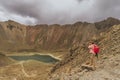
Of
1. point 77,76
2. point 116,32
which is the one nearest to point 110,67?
point 77,76

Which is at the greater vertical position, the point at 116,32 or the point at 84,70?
the point at 116,32

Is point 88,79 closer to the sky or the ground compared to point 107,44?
closer to the ground

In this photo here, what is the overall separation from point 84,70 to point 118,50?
5248mm

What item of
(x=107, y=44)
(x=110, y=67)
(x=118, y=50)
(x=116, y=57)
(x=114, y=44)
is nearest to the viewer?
(x=110, y=67)

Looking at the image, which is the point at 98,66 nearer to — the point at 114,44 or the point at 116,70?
the point at 116,70

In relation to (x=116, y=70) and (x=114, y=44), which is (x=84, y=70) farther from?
(x=114, y=44)

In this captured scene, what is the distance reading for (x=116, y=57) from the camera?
28.0 m

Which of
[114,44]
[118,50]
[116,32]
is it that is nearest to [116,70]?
[118,50]

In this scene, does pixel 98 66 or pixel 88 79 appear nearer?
pixel 88 79

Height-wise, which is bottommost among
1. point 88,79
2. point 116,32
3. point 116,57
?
point 88,79

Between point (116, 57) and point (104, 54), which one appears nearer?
point (116, 57)

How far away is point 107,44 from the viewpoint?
113 feet

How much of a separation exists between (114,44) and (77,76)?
26.8ft

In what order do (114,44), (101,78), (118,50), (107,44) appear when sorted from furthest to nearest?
(107,44) < (114,44) < (118,50) < (101,78)
